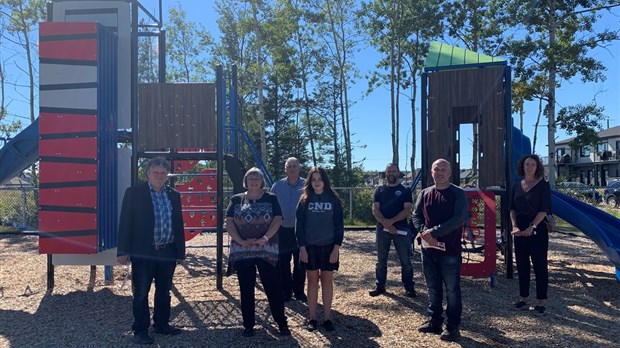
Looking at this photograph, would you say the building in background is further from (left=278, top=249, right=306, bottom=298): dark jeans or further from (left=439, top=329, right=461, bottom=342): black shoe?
(left=439, top=329, right=461, bottom=342): black shoe

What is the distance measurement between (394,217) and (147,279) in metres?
2.91

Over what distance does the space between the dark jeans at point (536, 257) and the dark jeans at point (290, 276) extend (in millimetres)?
2480

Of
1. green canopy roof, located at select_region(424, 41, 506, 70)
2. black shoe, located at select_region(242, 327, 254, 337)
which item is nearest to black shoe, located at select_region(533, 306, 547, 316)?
black shoe, located at select_region(242, 327, 254, 337)

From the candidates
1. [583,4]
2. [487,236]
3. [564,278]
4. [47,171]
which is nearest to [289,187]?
[487,236]

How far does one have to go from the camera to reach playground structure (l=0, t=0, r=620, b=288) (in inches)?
237

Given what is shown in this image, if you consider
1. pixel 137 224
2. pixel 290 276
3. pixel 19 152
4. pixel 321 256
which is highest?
pixel 19 152

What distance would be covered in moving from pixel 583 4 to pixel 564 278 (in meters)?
12.5

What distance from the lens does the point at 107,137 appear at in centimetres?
631

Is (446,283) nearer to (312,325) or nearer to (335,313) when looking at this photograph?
(312,325)

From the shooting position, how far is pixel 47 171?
5.99m

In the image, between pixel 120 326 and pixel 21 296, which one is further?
pixel 21 296

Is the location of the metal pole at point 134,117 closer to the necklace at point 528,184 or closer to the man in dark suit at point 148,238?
the man in dark suit at point 148,238

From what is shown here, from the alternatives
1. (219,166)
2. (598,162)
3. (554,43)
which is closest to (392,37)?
(554,43)

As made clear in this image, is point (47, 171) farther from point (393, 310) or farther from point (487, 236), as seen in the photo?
point (487, 236)
